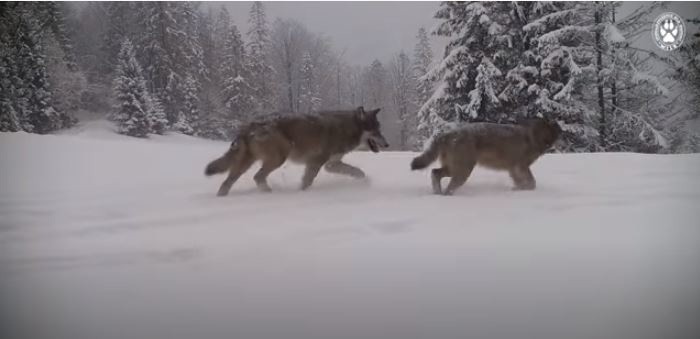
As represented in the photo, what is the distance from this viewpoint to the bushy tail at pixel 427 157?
9.09ft

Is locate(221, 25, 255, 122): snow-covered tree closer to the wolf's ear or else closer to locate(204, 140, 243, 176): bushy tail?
locate(204, 140, 243, 176): bushy tail

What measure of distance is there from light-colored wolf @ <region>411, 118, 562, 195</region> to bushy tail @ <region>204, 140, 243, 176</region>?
1.13 m

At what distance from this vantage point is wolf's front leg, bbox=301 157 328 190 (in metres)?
2.96

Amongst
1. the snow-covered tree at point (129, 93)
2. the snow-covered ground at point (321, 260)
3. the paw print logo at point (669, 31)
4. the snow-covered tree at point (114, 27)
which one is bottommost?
the snow-covered ground at point (321, 260)

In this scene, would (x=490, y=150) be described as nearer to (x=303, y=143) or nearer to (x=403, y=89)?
(x=403, y=89)

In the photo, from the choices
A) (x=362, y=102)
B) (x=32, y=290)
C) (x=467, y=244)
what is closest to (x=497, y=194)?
(x=362, y=102)

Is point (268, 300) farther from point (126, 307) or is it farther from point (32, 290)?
point (32, 290)

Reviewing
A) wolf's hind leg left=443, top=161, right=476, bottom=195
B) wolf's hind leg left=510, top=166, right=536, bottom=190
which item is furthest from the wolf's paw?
wolf's hind leg left=510, top=166, right=536, bottom=190

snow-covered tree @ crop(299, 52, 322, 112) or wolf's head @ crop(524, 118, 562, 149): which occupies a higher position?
snow-covered tree @ crop(299, 52, 322, 112)

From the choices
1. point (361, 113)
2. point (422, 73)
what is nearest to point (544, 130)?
point (422, 73)

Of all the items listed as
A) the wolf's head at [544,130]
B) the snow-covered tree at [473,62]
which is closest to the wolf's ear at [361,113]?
the snow-covered tree at [473,62]

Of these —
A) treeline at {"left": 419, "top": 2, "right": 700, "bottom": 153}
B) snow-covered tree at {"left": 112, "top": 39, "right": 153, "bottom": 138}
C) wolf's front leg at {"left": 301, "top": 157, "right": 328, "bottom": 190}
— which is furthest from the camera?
wolf's front leg at {"left": 301, "top": 157, "right": 328, "bottom": 190}

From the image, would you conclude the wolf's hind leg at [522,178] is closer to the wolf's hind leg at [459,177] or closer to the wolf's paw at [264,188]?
the wolf's hind leg at [459,177]

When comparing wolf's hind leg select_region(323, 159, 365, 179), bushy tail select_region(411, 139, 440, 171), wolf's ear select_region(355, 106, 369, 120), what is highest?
wolf's ear select_region(355, 106, 369, 120)
